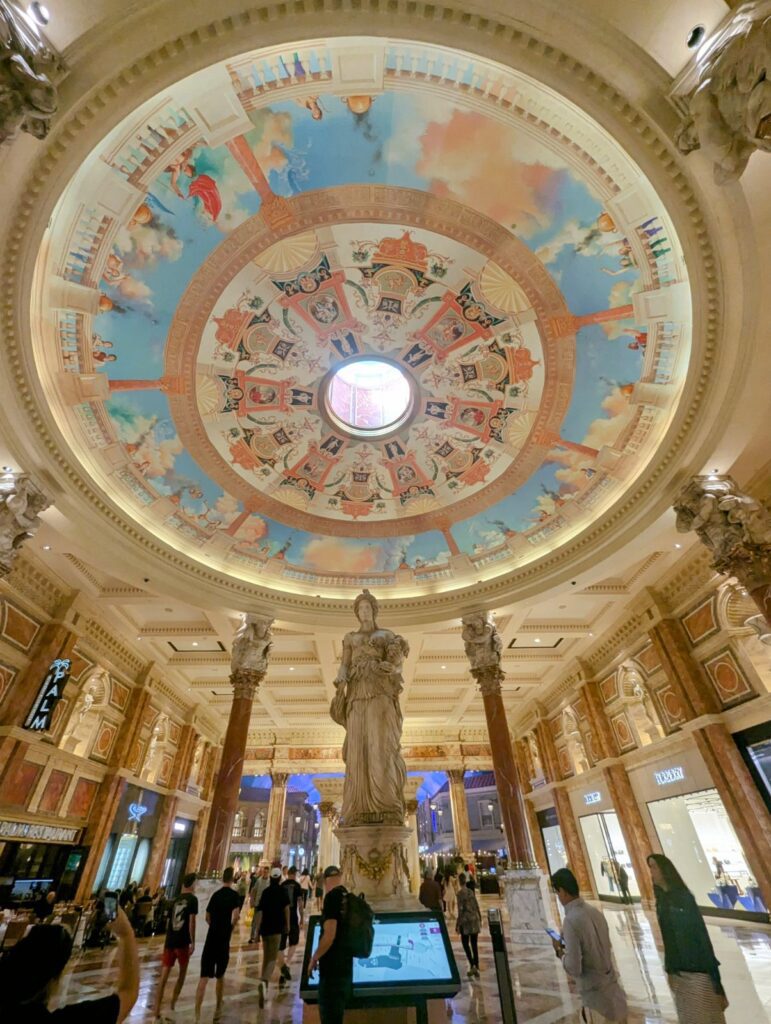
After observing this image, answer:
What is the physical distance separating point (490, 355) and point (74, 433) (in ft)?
26.1

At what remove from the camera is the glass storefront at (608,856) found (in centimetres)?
1352

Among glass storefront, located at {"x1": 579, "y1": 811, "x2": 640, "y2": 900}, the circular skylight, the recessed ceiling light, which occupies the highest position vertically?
the circular skylight

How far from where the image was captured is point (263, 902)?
5605 millimetres

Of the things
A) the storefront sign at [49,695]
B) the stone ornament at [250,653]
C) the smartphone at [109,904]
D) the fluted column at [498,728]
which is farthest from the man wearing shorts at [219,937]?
the storefront sign at [49,695]

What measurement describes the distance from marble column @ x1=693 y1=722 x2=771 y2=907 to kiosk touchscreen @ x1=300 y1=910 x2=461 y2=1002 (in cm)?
971

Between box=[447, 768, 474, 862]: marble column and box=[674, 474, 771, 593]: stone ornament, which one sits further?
box=[447, 768, 474, 862]: marble column

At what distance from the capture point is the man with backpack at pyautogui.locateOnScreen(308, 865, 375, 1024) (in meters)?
2.67

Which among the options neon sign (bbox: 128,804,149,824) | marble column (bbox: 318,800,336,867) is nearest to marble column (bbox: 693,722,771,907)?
neon sign (bbox: 128,804,149,824)

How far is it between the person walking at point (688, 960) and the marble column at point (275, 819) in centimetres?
1966

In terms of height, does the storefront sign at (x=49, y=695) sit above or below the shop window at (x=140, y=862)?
above

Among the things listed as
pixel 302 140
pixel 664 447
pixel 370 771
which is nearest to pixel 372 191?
pixel 302 140

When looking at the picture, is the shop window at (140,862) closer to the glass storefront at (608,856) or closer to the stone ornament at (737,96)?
the glass storefront at (608,856)

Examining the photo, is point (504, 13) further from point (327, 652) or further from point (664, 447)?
point (327, 652)

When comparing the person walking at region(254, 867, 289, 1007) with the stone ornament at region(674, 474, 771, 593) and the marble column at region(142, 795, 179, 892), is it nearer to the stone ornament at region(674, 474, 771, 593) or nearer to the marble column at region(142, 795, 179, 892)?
the stone ornament at region(674, 474, 771, 593)
